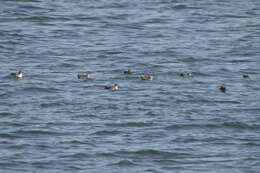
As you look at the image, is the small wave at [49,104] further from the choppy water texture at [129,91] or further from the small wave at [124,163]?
the small wave at [124,163]

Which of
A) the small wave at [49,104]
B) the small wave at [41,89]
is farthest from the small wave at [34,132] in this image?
the small wave at [41,89]

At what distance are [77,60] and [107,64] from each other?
1219mm

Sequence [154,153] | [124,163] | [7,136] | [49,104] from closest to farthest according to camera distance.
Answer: [124,163] < [154,153] < [7,136] < [49,104]

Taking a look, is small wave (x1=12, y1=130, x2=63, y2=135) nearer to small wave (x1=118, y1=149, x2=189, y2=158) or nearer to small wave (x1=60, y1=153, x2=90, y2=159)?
small wave (x1=60, y1=153, x2=90, y2=159)

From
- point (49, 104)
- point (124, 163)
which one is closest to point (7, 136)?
point (49, 104)


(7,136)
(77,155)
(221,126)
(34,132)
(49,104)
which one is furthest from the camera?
→ (49,104)

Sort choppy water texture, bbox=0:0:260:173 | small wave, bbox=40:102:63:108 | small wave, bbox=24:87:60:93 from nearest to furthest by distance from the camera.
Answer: choppy water texture, bbox=0:0:260:173, small wave, bbox=40:102:63:108, small wave, bbox=24:87:60:93

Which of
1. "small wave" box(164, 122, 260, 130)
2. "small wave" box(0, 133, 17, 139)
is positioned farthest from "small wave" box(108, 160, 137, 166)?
"small wave" box(0, 133, 17, 139)

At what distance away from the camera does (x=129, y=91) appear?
2891 cm

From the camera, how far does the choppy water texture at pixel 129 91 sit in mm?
23125

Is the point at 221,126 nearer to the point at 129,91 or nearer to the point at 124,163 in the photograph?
the point at 124,163

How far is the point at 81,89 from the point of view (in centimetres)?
2898

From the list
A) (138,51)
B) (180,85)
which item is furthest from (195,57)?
(180,85)

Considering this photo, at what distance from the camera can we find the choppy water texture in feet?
75.9
